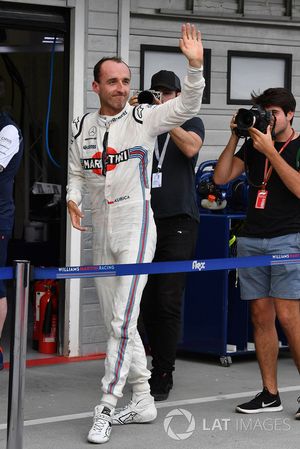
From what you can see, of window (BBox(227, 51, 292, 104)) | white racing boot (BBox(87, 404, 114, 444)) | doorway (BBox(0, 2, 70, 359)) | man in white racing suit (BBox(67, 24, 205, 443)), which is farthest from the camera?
window (BBox(227, 51, 292, 104))

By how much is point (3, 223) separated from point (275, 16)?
290cm

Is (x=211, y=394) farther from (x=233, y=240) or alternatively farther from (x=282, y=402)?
(x=233, y=240)

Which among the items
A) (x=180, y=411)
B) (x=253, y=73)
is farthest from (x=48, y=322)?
(x=253, y=73)

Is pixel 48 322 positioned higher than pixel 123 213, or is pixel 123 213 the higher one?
pixel 123 213

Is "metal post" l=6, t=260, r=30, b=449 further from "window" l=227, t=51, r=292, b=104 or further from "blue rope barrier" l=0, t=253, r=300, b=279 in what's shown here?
"window" l=227, t=51, r=292, b=104

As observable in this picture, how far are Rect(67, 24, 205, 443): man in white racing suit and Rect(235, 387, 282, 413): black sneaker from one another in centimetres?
62

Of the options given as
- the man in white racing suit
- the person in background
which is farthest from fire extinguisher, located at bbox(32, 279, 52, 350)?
the man in white racing suit

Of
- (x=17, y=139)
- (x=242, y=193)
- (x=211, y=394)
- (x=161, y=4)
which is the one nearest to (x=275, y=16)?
(x=161, y=4)

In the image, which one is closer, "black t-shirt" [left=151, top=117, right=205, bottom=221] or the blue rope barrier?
the blue rope barrier

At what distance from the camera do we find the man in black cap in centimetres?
688

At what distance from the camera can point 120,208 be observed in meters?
5.96

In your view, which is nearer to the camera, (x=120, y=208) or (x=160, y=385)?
(x=120, y=208)

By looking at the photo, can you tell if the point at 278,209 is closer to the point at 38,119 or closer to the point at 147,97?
the point at 147,97

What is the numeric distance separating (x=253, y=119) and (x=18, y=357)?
204 cm
